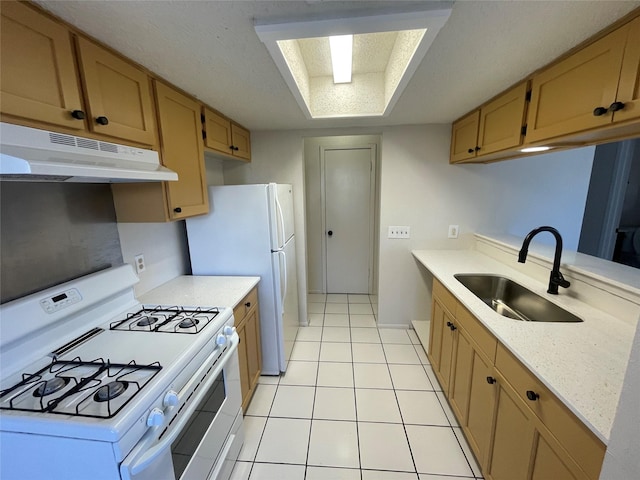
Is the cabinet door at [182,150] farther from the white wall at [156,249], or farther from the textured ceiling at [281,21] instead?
the white wall at [156,249]

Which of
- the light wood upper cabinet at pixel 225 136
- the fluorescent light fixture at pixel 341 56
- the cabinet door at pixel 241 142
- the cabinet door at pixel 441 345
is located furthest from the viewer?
the cabinet door at pixel 241 142

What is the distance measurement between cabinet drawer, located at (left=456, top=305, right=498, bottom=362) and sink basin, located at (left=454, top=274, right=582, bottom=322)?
1.37 feet

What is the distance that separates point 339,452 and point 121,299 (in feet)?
5.13

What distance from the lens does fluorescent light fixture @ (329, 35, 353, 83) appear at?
1.41 meters

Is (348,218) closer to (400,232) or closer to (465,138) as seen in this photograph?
(400,232)

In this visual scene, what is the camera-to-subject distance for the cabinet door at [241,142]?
2.37 meters

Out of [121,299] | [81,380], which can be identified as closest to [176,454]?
[81,380]

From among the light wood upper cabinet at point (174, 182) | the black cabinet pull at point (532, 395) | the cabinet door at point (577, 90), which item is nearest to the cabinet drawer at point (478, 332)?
the black cabinet pull at point (532, 395)

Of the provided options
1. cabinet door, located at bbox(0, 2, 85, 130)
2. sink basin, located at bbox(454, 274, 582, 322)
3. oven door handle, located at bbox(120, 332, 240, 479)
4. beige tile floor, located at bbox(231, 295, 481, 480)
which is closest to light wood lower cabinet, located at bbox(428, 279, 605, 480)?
beige tile floor, located at bbox(231, 295, 481, 480)

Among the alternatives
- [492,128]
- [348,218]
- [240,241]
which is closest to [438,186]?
[492,128]

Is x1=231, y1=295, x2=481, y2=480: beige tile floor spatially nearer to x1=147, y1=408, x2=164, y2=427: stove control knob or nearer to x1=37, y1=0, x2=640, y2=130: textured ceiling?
x1=147, y1=408, x2=164, y2=427: stove control knob

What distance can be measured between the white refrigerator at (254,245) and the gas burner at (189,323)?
0.78 metres

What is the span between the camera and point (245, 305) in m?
1.82

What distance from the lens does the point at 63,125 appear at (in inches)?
38.4
